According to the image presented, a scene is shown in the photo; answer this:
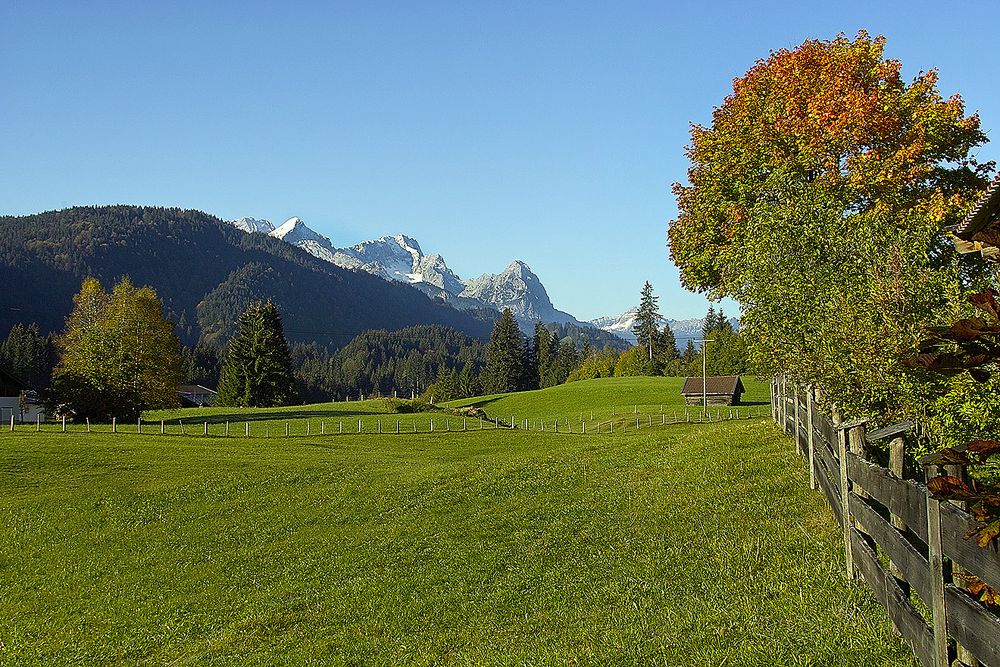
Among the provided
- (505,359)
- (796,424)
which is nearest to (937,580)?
(796,424)

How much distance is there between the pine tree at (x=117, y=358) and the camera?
69875mm

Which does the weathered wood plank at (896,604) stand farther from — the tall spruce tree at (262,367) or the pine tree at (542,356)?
the pine tree at (542,356)

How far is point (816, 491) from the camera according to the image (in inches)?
751

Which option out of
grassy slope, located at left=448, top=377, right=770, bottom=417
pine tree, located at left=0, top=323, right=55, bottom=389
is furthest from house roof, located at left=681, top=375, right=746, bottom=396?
pine tree, located at left=0, top=323, right=55, bottom=389

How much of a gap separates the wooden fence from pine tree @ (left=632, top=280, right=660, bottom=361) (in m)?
154

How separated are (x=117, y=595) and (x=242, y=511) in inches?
374

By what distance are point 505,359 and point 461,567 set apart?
148 metres

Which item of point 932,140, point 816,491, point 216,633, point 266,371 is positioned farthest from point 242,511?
point 266,371

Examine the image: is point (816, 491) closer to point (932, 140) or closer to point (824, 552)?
point (824, 552)

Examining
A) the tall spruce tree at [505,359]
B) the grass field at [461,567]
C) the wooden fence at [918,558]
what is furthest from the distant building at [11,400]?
the wooden fence at [918,558]

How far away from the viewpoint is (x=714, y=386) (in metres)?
105

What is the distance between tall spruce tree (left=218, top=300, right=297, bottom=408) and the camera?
11050cm

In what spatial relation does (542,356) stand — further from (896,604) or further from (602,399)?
(896,604)

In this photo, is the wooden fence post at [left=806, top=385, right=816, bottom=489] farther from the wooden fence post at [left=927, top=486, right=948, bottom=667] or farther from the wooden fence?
the wooden fence post at [left=927, top=486, right=948, bottom=667]
